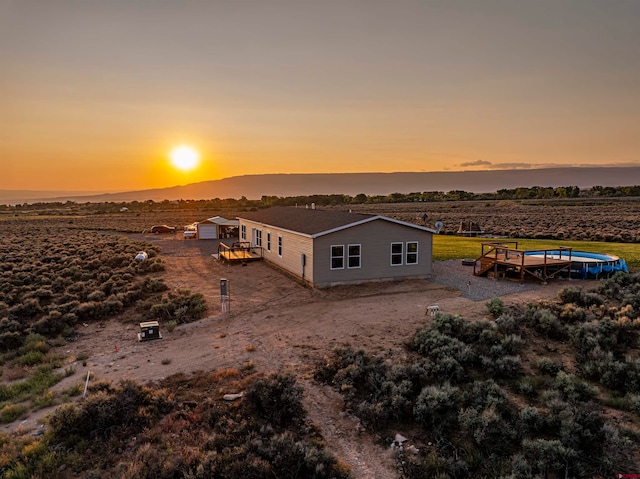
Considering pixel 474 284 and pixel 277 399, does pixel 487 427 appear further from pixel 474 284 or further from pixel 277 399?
pixel 474 284

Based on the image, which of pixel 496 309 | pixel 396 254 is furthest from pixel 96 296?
pixel 496 309

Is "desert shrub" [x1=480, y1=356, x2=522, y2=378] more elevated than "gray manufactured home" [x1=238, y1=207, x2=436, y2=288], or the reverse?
"gray manufactured home" [x1=238, y1=207, x2=436, y2=288]

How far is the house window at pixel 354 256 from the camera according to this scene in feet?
61.4

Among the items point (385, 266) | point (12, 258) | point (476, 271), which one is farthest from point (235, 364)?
point (12, 258)

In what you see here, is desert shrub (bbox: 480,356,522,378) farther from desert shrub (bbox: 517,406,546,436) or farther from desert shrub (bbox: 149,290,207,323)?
desert shrub (bbox: 149,290,207,323)

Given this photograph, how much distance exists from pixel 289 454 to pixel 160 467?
2.05m

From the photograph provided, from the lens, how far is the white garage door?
4044cm

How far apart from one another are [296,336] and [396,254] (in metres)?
8.78

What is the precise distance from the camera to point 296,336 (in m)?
12.3

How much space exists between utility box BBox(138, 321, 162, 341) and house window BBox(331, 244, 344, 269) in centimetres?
830

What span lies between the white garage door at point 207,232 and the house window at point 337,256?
83.1ft

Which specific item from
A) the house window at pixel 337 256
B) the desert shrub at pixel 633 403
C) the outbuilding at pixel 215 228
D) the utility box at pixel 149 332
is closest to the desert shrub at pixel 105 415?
the utility box at pixel 149 332

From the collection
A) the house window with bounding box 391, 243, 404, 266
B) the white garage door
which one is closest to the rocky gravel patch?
the house window with bounding box 391, 243, 404, 266

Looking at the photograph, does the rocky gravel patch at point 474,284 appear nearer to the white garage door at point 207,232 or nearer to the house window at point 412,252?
the house window at point 412,252
